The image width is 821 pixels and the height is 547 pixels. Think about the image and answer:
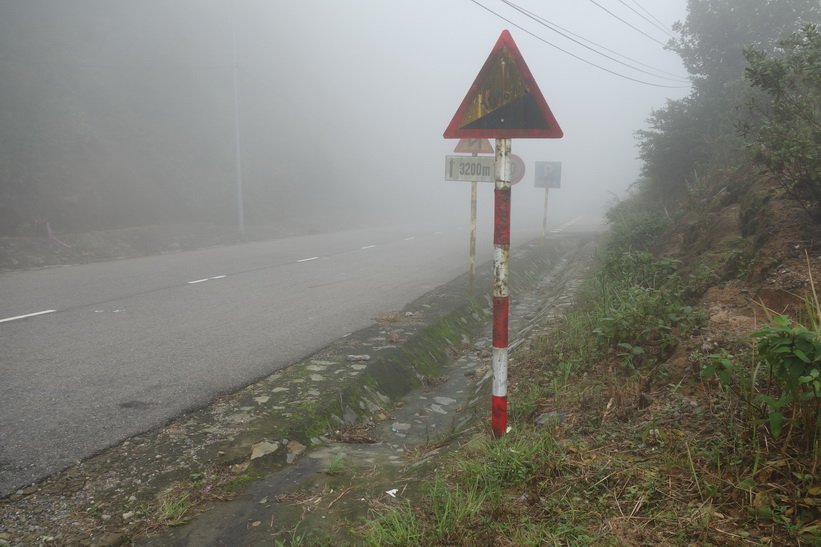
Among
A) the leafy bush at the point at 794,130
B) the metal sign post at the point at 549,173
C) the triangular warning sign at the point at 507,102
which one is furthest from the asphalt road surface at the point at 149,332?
the metal sign post at the point at 549,173

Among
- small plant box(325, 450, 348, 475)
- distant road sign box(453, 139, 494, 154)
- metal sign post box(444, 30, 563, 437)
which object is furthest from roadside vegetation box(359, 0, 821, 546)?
distant road sign box(453, 139, 494, 154)

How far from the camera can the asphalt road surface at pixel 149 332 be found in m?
3.97

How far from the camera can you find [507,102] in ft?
11.3

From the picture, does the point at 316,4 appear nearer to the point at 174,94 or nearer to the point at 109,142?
the point at 174,94

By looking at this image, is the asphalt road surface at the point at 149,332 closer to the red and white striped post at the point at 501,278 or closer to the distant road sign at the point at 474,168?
the distant road sign at the point at 474,168

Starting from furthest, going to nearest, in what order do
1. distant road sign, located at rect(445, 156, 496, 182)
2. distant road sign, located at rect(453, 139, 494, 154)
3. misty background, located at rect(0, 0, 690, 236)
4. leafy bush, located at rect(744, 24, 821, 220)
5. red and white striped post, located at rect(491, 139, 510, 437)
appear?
misty background, located at rect(0, 0, 690, 236), distant road sign, located at rect(453, 139, 494, 154), distant road sign, located at rect(445, 156, 496, 182), leafy bush, located at rect(744, 24, 821, 220), red and white striped post, located at rect(491, 139, 510, 437)

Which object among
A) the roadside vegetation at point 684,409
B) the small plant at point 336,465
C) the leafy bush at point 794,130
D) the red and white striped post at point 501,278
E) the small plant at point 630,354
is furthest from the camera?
the leafy bush at point 794,130

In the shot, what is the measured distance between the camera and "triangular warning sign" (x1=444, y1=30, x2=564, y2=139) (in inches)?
134

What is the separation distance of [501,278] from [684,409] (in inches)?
48.0

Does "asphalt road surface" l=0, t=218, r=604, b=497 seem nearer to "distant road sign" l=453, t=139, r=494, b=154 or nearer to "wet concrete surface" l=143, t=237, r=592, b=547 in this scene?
"wet concrete surface" l=143, t=237, r=592, b=547

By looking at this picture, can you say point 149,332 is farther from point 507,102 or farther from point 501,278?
point 507,102

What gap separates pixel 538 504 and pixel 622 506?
1.20ft

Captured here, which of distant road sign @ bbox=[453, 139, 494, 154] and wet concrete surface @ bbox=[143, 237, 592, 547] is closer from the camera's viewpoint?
wet concrete surface @ bbox=[143, 237, 592, 547]

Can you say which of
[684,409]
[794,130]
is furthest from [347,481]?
[794,130]
